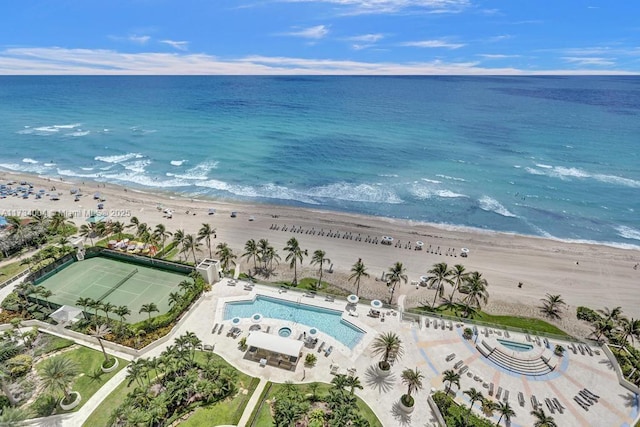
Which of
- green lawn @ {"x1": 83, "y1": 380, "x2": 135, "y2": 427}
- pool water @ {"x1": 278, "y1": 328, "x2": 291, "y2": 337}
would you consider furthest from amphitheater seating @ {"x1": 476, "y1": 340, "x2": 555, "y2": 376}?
green lawn @ {"x1": 83, "y1": 380, "x2": 135, "y2": 427}

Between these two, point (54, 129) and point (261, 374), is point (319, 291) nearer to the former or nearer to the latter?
point (261, 374)

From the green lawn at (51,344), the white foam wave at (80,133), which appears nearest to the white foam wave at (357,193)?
the green lawn at (51,344)

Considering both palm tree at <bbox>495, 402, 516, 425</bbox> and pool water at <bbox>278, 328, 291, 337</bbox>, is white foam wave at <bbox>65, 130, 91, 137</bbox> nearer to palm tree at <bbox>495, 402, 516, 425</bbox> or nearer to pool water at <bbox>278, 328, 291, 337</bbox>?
pool water at <bbox>278, 328, 291, 337</bbox>

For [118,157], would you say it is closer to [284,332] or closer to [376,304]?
[284,332]

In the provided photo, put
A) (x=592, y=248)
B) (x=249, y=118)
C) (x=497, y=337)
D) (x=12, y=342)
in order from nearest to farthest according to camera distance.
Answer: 1. (x=12, y=342)
2. (x=497, y=337)
3. (x=592, y=248)
4. (x=249, y=118)

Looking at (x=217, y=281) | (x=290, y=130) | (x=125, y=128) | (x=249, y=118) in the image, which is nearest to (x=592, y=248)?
(x=217, y=281)

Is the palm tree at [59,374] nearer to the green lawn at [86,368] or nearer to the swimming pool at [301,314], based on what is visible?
the green lawn at [86,368]
